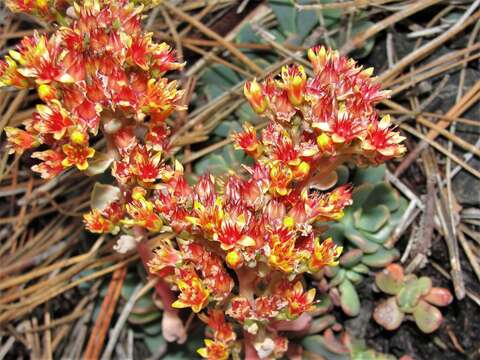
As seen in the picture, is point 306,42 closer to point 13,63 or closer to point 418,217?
point 418,217

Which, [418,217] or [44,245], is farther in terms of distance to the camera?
[44,245]

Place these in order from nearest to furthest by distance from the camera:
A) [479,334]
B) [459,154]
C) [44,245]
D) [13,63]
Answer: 1. [13,63]
2. [479,334]
3. [459,154]
4. [44,245]

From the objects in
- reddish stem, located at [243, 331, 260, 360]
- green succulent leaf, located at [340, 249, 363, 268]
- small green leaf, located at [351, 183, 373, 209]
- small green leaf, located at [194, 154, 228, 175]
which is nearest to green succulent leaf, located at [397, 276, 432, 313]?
green succulent leaf, located at [340, 249, 363, 268]

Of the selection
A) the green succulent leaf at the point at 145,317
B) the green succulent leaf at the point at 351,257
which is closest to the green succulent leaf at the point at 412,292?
the green succulent leaf at the point at 351,257

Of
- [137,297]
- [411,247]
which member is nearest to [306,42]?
[411,247]

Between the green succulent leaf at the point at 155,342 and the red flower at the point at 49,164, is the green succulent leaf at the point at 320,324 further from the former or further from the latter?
the red flower at the point at 49,164

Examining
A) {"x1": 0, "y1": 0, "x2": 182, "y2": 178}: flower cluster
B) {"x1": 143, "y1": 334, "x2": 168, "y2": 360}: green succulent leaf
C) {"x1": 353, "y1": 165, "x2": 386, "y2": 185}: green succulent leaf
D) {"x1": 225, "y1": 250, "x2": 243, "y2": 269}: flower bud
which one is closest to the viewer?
{"x1": 225, "y1": 250, "x2": 243, "y2": 269}: flower bud

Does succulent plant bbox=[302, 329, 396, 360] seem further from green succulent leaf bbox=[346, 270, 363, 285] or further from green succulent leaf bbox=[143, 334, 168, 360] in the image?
green succulent leaf bbox=[143, 334, 168, 360]
